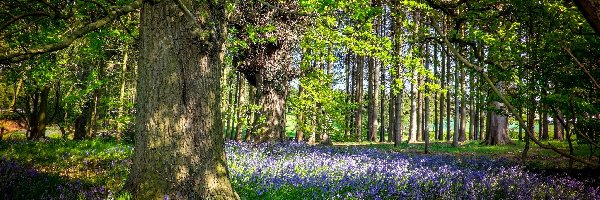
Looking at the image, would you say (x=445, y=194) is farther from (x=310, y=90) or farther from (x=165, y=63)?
(x=310, y=90)

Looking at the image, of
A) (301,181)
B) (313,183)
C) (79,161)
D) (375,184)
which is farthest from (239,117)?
(375,184)

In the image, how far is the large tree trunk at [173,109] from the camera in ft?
14.1

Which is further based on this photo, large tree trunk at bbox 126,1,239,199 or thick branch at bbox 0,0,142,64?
large tree trunk at bbox 126,1,239,199

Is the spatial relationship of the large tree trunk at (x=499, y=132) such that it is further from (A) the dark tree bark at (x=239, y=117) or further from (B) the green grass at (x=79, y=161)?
(B) the green grass at (x=79, y=161)

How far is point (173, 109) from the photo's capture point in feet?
14.1

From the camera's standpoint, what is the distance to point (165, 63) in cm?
432

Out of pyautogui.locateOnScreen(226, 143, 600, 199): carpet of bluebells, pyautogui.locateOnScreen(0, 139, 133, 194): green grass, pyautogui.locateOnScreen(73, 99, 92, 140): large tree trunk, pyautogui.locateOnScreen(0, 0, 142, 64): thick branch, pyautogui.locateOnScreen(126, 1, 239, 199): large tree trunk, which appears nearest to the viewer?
pyautogui.locateOnScreen(0, 0, 142, 64): thick branch

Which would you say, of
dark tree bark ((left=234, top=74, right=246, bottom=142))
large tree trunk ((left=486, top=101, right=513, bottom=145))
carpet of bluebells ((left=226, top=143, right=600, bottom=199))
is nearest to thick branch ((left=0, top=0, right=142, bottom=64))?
carpet of bluebells ((left=226, top=143, right=600, bottom=199))

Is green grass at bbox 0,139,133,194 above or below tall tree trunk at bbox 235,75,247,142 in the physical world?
below

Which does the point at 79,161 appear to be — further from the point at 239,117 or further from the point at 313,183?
the point at 239,117

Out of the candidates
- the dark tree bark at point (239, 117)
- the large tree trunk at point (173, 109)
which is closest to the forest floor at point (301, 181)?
the large tree trunk at point (173, 109)

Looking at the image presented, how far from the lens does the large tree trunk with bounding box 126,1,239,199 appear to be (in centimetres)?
431

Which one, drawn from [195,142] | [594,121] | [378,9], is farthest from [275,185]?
[594,121]

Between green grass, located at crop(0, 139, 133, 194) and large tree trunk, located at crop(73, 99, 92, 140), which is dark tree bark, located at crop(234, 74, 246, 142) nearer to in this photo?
green grass, located at crop(0, 139, 133, 194)
